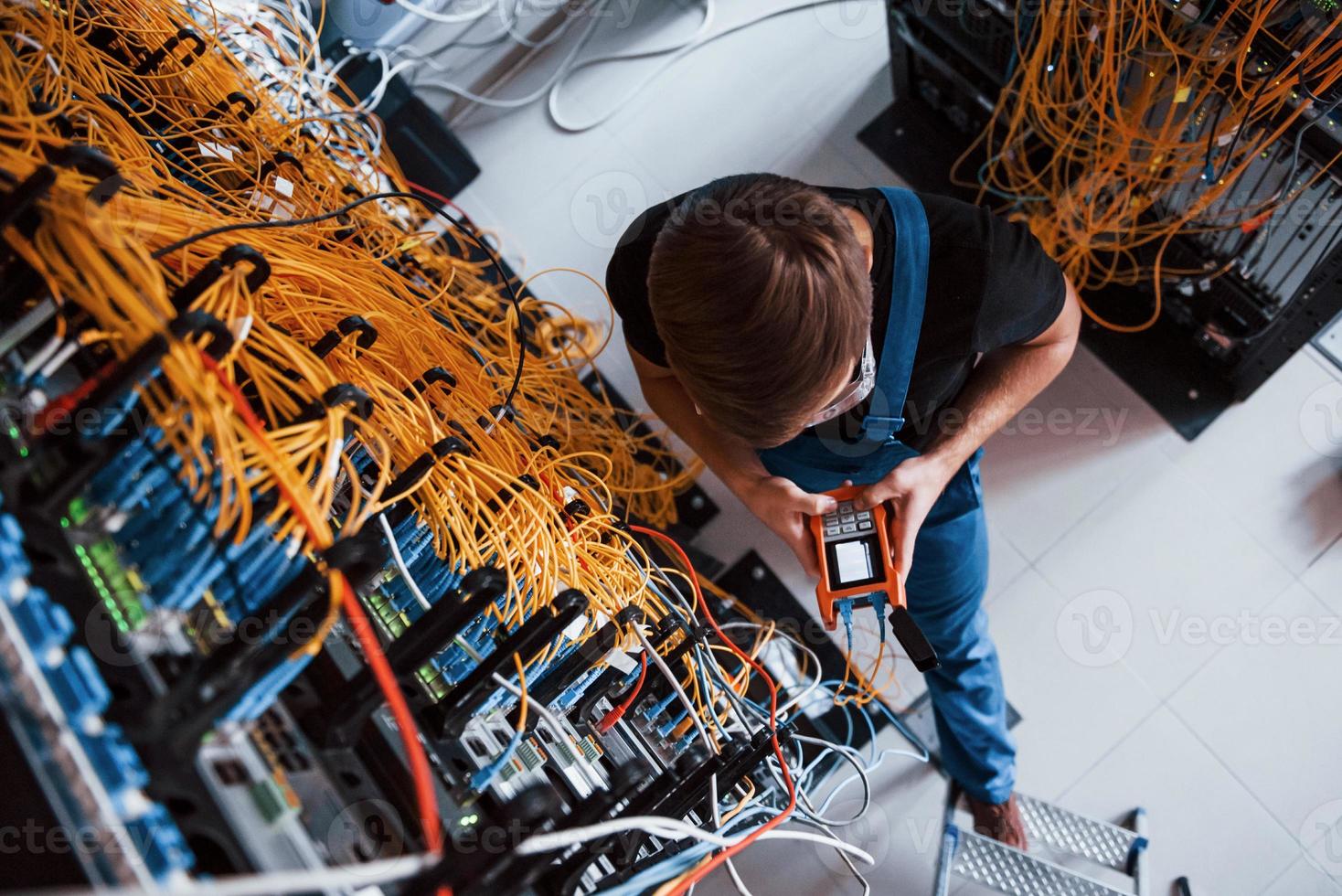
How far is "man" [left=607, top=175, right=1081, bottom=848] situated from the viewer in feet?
3.47

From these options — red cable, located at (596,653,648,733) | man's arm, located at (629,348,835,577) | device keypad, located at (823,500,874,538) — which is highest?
device keypad, located at (823,500,874,538)

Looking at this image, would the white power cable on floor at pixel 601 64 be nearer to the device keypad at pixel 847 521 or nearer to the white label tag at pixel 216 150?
the white label tag at pixel 216 150

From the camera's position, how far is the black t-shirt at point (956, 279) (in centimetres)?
Result: 134

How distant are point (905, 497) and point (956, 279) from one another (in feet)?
1.10

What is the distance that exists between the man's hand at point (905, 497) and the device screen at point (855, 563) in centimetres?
5

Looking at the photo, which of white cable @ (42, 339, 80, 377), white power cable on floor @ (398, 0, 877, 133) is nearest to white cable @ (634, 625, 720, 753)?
white cable @ (42, 339, 80, 377)

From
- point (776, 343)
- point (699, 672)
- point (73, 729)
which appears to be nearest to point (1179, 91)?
point (776, 343)

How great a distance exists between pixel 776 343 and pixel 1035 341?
0.66m

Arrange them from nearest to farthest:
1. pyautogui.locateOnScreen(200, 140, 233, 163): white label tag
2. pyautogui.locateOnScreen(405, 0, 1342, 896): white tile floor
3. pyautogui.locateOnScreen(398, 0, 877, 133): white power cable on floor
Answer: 1. pyautogui.locateOnScreen(200, 140, 233, 163): white label tag
2. pyautogui.locateOnScreen(405, 0, 1342, 896): white tile floor
3. pyautogui.locateOnScreen(398, 0, 877, 133): white power cable on floor

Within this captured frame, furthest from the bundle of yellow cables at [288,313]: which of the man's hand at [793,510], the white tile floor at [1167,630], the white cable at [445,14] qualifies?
the white tile floor at [1167,630]

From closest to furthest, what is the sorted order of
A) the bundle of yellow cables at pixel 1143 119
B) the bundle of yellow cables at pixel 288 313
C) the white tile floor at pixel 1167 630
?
the bundle of yellow cables at pixel 288 313 < the bundle of yellow cables at pixel 1143 119 < the white tile floor at pixel 1167 630

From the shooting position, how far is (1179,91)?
1.69m

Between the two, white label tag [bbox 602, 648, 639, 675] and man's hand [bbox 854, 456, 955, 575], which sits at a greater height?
man's hand [bbox 854, 456, 955, 575]

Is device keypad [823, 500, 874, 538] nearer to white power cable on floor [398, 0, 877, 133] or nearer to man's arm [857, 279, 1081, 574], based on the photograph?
man's arm [857, 279, 1081, 574]
